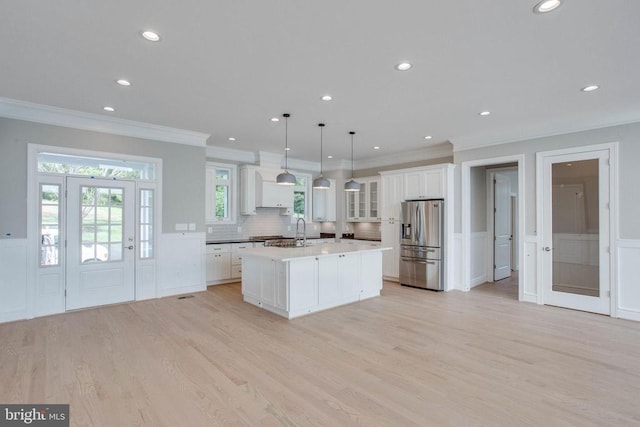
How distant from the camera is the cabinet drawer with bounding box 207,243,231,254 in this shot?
252 inches

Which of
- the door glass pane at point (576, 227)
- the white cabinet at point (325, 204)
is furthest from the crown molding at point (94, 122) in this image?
the door glass pane at point (576, 227)

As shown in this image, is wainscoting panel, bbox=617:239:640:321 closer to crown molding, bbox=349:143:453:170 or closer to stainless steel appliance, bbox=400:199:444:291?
stainless steel appliance, bbox=400:199:444:291

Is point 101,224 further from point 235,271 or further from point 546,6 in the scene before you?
point 546,6

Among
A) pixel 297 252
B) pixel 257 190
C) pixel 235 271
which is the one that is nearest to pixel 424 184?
pixel 297 252

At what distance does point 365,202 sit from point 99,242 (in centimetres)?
565

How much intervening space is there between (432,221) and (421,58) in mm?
3860

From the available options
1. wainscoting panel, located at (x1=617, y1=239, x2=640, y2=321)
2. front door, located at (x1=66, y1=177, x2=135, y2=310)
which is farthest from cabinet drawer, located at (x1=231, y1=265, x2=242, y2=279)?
wainscoting panel, located at (x1=617, y1=239, x2=640, y2=321)

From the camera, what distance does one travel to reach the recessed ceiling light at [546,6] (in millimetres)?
2211

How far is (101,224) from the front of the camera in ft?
16.4

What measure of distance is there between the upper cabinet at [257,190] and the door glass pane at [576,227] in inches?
208

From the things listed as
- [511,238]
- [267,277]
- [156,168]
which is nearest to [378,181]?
[511,238]

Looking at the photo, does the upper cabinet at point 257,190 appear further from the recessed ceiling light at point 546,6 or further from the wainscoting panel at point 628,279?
the wainscoting panel at point 628,279

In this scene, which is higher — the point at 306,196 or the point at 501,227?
the point at 306,196

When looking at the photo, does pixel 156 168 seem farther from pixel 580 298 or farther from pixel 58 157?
pixel 580 298
